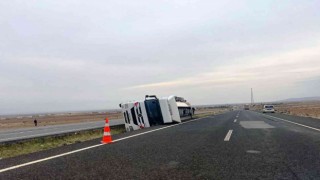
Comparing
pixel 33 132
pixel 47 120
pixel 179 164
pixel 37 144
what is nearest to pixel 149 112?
pixel 37 144

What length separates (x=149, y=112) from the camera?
2338cm

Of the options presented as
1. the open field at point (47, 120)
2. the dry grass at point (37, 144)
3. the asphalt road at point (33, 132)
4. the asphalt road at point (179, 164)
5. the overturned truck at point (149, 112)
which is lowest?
the open field at point (47, 120)

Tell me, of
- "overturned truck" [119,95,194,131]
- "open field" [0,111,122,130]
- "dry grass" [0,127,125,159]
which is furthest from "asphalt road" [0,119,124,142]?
"open field" [0,111,122,130]

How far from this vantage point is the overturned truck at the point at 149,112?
2302cm

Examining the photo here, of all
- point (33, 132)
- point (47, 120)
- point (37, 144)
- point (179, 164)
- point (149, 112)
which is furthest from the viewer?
point (47, 120)

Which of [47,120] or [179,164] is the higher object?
[179,164]

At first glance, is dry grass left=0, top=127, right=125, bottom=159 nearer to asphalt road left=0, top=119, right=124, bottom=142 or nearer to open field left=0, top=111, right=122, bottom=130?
asphalt road left=0, top=119, right=124, bottom=142

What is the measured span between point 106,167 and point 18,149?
9917 mm

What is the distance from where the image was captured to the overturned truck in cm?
2302

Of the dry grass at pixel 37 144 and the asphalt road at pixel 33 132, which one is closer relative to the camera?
the dry grass at pixel 37 144

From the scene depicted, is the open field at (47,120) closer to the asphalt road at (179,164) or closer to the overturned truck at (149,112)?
the overturned truck at (149,112)

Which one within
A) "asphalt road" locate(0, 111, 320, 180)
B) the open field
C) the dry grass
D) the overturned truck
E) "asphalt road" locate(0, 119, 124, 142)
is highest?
the overturned truck

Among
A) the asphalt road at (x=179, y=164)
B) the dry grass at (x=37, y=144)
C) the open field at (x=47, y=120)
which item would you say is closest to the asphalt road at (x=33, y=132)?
the dry grass at (x=37, y=144)

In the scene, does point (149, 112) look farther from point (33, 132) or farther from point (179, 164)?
point (179, 164)
